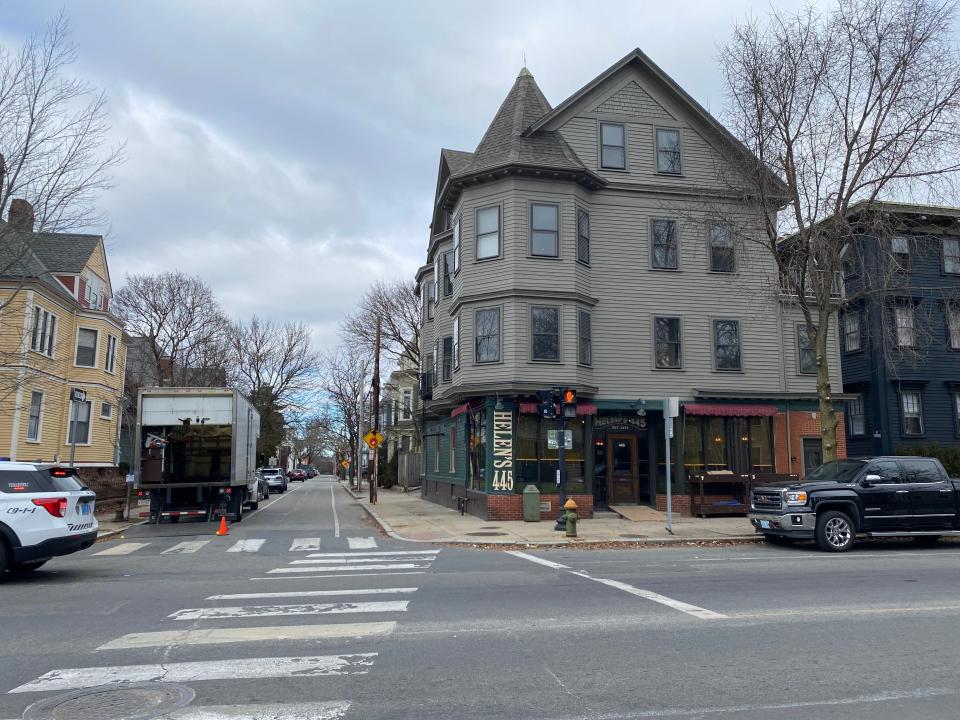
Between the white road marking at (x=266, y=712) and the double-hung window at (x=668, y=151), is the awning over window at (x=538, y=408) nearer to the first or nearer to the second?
the double-hung window at (x=668, y=151)

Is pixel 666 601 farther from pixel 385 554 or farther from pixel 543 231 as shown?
pixel 543 231

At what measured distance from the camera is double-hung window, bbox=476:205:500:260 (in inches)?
898

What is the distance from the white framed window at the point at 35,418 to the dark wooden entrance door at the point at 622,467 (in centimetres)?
2278

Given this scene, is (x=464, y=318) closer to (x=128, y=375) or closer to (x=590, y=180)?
(x=590, y=180)

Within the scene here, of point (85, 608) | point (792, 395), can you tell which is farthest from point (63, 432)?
point (792, 395)

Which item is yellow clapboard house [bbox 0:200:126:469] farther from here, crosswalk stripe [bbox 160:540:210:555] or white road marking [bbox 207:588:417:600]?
white road marking [bbox 207:588:417:600]

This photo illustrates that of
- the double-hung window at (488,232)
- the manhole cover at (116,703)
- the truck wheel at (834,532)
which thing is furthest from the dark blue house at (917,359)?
the manhole cover at (116,703)

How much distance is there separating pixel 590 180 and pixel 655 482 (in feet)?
31.5

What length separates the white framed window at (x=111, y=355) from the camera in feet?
119

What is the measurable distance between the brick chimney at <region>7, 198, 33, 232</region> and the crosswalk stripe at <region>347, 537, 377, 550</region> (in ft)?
32.5

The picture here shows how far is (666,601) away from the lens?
A: 9.33 m

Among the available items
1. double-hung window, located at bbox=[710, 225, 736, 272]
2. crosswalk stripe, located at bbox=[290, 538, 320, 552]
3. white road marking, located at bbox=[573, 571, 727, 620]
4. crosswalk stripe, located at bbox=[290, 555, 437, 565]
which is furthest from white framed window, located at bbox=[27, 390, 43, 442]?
white road marking, located at bbox=[573, 571, 727, 620]

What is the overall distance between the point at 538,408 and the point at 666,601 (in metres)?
12.4

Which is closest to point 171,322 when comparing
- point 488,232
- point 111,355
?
point 111,355
